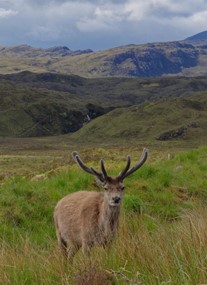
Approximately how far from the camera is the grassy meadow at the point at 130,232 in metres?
4.96

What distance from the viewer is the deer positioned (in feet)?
27.1

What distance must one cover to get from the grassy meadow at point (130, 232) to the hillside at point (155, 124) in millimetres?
120545

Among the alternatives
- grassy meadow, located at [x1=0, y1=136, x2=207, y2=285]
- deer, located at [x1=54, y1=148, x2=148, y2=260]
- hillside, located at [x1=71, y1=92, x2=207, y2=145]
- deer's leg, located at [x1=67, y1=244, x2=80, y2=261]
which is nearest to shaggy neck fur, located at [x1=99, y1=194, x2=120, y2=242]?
deer, located at [x1=54, y1=148, x2=148, y2=260]

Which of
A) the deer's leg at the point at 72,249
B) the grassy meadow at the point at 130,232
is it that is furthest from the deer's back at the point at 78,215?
the grassy meadow at the point at 130,232

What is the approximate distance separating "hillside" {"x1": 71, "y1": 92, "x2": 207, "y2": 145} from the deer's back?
417ft

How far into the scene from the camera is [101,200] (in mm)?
9242

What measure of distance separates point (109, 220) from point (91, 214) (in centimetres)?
64

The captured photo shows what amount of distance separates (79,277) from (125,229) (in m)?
3.47

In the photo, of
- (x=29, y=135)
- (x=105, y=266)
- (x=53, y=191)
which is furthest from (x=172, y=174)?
(x=29, y=135)

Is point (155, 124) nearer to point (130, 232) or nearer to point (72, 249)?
point (72, 249)

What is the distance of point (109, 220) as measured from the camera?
27.2ft

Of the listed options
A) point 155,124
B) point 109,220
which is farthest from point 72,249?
point 155,124

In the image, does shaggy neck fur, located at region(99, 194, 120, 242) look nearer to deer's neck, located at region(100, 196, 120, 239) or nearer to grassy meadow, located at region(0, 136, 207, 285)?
deer's neck, located at region(100, 196, 120, 239)

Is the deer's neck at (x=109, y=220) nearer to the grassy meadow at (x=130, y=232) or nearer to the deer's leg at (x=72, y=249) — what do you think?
the grassy meadow at (x=130, y=232)
